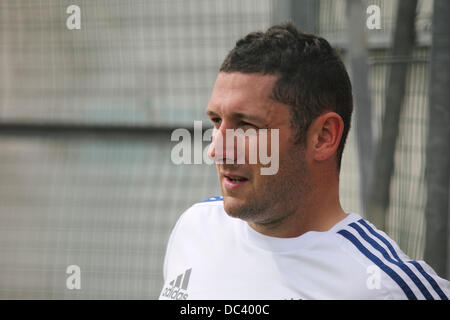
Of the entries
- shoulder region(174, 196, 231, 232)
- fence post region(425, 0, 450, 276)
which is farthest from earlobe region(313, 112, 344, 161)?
fence post region(425, 0, 450, 276)

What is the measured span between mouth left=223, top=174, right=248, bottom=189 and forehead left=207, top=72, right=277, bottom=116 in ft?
0.58

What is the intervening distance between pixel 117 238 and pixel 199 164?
2.28 ft

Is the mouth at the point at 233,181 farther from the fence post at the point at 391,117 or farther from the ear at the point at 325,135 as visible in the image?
the fence post at the point at 391,117

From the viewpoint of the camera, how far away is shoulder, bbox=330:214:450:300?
147 centimetres

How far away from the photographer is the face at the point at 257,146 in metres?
1.53

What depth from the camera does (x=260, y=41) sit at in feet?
5.33

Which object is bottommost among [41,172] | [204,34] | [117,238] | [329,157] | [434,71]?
[117,238]

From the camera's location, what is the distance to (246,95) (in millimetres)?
1528

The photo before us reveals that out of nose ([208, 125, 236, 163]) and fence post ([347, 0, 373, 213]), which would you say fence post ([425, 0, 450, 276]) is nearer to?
fence post ([347, 0, 373, 213])

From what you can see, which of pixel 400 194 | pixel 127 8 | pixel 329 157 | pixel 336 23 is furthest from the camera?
pixel 127 8

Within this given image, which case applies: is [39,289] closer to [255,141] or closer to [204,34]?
[204,34]

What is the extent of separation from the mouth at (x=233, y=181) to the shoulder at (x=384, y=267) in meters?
0.31
